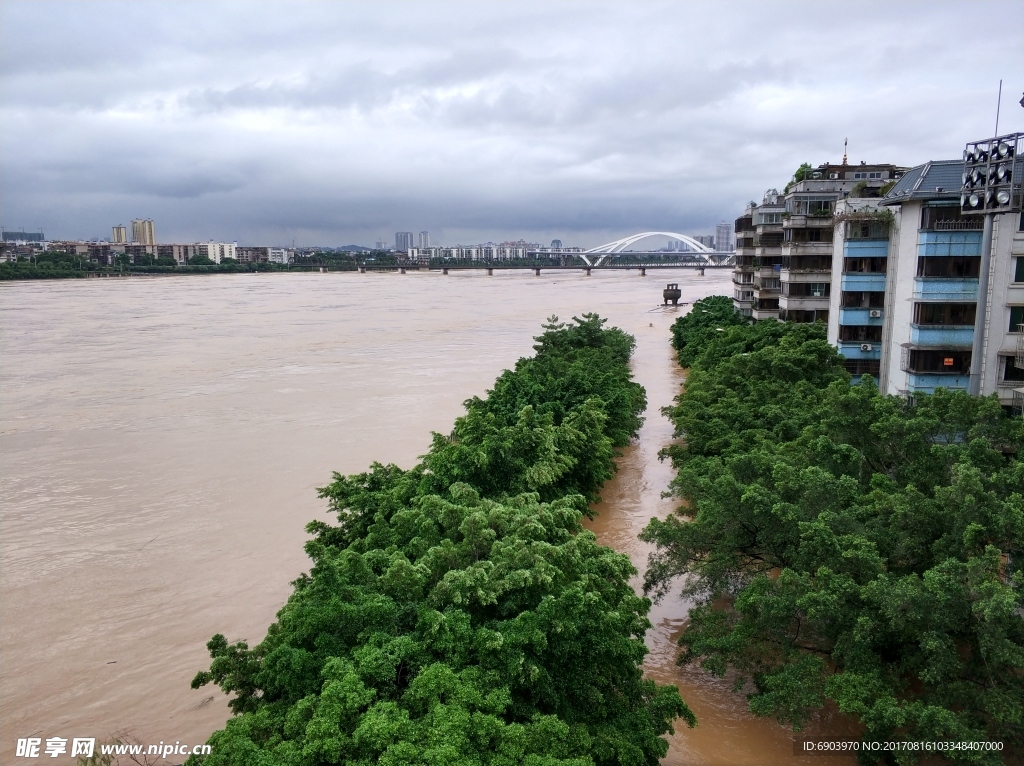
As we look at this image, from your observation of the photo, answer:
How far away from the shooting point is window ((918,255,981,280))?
19812 mm

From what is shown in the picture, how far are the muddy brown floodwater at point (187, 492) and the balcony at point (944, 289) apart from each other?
8.56m

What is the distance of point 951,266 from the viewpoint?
2002 centimetres

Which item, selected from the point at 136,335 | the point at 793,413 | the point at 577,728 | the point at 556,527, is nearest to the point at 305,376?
the point at 136,335

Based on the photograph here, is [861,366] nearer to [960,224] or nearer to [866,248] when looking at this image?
[866,248]

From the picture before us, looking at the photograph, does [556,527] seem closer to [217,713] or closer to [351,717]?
[351,717]

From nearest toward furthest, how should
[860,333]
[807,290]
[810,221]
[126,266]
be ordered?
[860,333] < [810,221] < [807,290] < [126,266]

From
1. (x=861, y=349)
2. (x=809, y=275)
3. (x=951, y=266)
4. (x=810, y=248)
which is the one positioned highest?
(x=810, y=248)

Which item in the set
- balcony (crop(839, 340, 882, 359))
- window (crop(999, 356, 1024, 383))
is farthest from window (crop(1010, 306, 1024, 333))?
balcony (crop(839, 340, 882, 359))

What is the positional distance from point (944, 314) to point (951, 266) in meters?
1.28

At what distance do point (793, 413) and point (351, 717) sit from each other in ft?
45.5

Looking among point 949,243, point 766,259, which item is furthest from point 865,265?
point 766,259

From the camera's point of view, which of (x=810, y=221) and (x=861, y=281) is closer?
(x=861, y=281)

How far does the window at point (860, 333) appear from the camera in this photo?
85.2ft

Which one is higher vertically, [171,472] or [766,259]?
[766,259]
